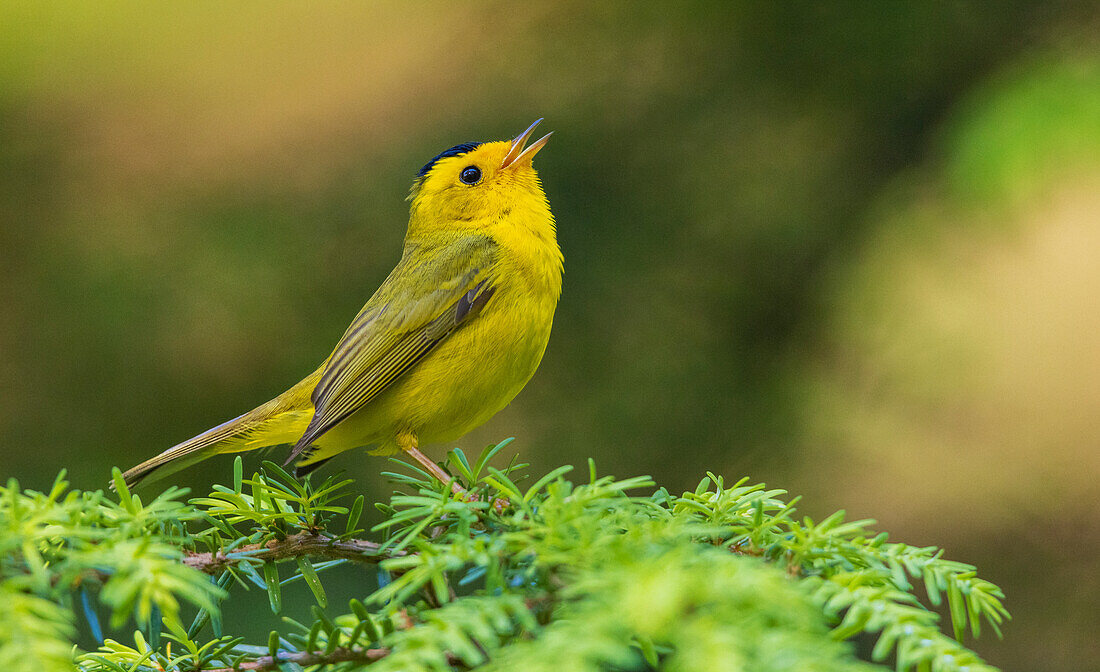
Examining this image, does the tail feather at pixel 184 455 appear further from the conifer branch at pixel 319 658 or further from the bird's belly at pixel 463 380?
the conifer branch at pixel 319 658

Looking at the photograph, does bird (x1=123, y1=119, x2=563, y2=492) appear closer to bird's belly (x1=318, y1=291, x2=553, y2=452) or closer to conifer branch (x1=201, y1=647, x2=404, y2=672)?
bird's belly (x1=318, y1=291, x2=553, y2=452)

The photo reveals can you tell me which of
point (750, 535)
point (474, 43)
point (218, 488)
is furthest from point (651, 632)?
point (474, 43)

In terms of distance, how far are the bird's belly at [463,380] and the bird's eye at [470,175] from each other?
24.6 inches

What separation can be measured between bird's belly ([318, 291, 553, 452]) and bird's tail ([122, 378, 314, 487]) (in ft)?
0.49

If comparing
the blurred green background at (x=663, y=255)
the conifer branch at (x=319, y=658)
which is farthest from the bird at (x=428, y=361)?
the conifer branch at (x=319, y=658)

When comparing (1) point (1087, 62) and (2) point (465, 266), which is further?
(1) point (1087, 62)

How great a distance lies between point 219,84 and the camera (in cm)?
444

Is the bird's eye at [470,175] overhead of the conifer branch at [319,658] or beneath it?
overhead

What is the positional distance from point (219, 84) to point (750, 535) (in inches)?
158

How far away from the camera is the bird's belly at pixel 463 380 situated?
245 centimetres

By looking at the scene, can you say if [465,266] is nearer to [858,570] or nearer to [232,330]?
[232,330]

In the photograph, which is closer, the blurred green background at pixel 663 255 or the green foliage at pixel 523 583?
the green foliage at pixel 523 583

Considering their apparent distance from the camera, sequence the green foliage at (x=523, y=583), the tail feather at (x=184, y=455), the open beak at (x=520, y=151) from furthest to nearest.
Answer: the open beak at (x=520, y=151), the tail feather at (x=184, y=455), the green foliage at (x=523, y=583)

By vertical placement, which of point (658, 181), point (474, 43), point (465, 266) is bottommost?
point (465, 266)
